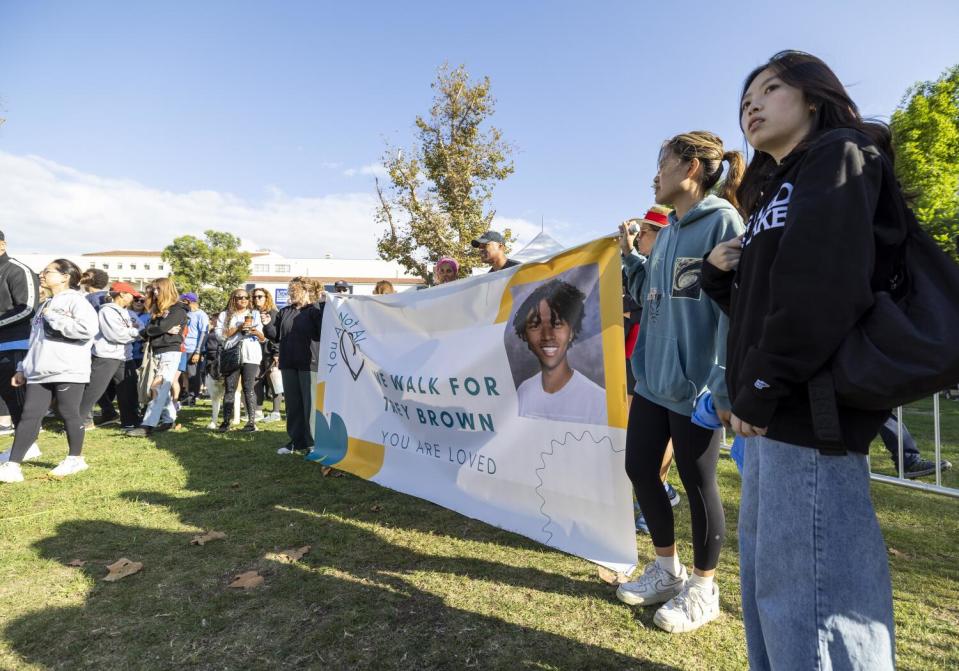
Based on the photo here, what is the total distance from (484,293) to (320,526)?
1.96m

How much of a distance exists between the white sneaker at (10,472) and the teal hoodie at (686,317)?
5.41 meters

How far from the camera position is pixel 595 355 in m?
2.81

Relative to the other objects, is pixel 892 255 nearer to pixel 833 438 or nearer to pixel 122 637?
pixel 833 438

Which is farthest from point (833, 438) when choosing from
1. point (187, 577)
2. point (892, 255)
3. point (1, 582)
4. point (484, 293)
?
point (1, 582)

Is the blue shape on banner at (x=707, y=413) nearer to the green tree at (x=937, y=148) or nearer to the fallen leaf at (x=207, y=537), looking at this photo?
the fallen leaf at (x=207, y=537)

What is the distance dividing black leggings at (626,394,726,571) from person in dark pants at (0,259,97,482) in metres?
4.99

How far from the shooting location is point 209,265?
60125 millimetres

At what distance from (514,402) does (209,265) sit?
65073mm

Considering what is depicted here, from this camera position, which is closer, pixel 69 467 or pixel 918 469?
pixel 918 469

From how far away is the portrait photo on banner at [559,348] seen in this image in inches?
111

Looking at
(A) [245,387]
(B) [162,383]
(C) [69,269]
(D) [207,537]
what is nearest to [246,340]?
(A) [245,387]

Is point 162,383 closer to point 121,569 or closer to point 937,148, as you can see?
point 121,569

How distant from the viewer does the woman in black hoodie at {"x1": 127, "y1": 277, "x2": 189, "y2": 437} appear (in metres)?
7.30

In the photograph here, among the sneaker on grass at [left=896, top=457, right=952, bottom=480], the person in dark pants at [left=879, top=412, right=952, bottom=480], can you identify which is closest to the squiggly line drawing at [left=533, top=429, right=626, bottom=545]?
the person in dark pants at [left=879, top=412, right=952, bottom=480]
